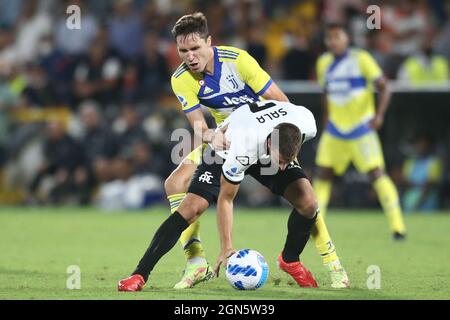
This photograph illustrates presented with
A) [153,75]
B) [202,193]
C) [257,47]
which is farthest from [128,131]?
[202,193]

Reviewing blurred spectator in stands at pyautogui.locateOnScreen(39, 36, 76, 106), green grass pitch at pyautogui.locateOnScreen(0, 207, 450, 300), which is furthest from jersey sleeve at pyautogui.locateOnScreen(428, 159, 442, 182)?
blurred spectator in stands at pyautogui.locateOnScreen(39, 36, 76, 106)

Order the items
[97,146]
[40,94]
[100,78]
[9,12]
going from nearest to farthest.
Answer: [97,146], [100,78], [40,94], [9,12]

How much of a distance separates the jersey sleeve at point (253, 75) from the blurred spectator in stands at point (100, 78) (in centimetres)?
978

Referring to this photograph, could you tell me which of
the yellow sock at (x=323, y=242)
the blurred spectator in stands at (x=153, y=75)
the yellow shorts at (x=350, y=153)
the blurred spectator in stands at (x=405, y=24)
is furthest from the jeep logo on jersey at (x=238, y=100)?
the blurred spectator in stands at (x=153, y=75)

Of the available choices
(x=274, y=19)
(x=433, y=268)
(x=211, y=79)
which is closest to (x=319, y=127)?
(x=274, y=19)

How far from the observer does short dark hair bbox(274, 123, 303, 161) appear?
7238mm

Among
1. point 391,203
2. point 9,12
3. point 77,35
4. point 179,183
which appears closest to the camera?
point 179,183

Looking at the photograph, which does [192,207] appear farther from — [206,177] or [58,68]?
[58,68]

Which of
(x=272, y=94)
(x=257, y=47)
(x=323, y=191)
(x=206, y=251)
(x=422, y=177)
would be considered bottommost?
(x=206, y=251)

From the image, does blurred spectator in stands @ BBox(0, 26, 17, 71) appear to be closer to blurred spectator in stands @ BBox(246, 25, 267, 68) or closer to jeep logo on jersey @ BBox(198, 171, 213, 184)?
blurred spectator in stands @ BBox(246, 25, 267, 68)

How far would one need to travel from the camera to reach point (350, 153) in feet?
41.3

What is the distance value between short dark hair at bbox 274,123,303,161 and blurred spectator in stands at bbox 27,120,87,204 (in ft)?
33.7

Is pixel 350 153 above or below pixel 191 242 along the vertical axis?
above

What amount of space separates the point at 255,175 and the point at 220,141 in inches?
22.8
